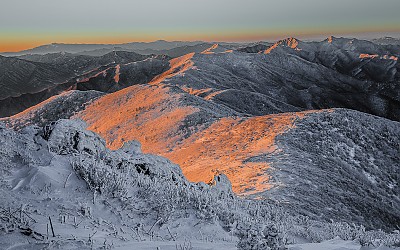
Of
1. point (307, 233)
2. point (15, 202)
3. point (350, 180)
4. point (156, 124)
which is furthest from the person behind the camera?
point (156, 124)

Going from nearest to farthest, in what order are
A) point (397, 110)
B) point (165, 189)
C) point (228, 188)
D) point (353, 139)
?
point (165, 189), point (228, 188), point (353, 139), point (397, 110)

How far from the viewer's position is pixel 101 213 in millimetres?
7332

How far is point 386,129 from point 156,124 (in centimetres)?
2740

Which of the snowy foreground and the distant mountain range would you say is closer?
the snowy foreground

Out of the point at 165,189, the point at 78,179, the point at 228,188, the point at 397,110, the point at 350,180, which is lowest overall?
the point at 397,110

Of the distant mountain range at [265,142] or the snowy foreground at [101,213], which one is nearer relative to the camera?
the snowy foreground at [101,213]

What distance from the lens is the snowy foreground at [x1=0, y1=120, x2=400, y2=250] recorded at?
17.6 ft

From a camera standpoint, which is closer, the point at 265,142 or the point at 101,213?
the point at 101,213

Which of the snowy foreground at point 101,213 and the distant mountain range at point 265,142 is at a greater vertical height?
the snowy foreground at point 101,213

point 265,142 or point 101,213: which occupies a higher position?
point 101,213

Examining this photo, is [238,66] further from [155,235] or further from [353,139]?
[155,235]

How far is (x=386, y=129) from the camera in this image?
4041cm

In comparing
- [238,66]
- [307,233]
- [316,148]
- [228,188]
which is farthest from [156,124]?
[238,66]

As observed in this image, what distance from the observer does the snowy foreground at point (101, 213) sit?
5.36 metres
